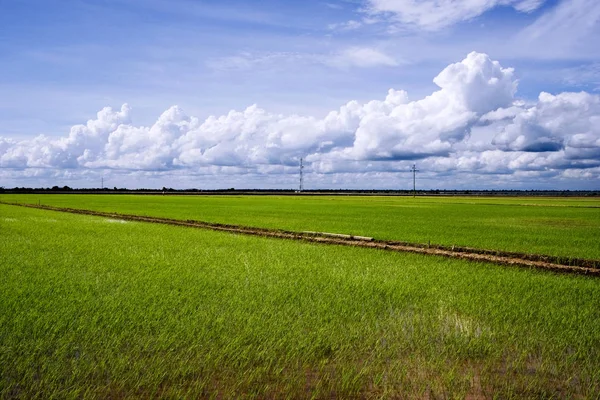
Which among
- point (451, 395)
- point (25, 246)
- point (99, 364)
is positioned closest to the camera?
point (451, 395)

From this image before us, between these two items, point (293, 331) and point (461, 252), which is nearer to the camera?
point (293, 331)

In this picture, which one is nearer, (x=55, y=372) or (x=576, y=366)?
(x=55, y=372)

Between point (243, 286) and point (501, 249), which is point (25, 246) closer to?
point (243, 286)

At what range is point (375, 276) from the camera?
930cm

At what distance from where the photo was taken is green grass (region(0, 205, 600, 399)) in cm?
439

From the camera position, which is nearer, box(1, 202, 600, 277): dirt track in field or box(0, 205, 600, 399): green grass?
box(0, 205, 600, 399): green grass

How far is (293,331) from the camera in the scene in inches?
225

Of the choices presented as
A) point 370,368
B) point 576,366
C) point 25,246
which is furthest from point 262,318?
point 25,246

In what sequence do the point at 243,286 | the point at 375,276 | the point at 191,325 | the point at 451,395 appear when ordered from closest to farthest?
the point at 451,395 → the point at 191,325 → the point at 243,286 → the point at 375,276

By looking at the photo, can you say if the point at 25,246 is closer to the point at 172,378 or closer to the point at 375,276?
the point at 375,276

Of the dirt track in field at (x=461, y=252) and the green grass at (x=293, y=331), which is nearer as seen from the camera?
the green grass at (x=293, y=331)

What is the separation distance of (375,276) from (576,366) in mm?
4613

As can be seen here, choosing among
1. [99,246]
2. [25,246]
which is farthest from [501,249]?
[25,246]

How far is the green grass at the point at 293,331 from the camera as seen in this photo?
439cm
